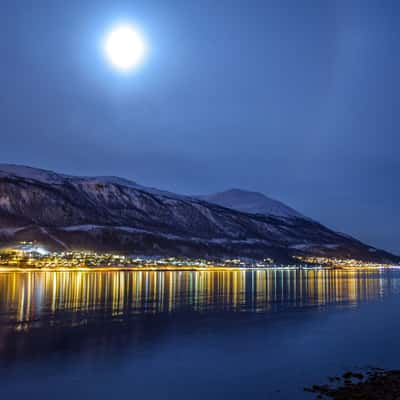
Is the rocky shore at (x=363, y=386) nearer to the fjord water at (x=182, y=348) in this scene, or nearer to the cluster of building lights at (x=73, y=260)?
the fjord water at (x=182, y=348)

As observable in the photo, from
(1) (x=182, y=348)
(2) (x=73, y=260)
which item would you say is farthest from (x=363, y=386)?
(2) (x=73, y=260)

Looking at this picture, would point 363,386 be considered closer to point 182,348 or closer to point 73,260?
point 182,348

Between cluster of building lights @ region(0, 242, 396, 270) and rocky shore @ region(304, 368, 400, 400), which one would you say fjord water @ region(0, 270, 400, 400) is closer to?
rocky shore @ region(304, 368, 400, 400)

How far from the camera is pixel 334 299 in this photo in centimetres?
5325

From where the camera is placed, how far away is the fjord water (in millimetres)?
17719

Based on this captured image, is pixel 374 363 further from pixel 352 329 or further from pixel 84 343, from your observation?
pixel 84 343

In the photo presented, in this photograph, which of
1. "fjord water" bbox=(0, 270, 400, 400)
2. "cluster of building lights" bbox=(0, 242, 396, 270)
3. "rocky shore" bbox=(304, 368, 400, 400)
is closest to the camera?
"rocky shore" bbox=(304, 368, 400, 400)

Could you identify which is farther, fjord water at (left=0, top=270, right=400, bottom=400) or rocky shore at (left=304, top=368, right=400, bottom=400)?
fjord water at (left=0, top=270, right=400, bottom=400)

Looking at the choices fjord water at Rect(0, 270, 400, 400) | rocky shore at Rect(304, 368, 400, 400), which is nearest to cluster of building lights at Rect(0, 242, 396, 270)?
fjord water at Rect(0, 270, 400, 400)

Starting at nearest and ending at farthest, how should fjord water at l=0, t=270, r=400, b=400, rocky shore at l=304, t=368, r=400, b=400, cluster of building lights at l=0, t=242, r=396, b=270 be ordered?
1. rocky shore at l=304, t=368, r=400, b=400
2. fjord water at l=0, t=270, r=400, b=400
3. cluster of building lights at l=0, t=242, r=396, b=270

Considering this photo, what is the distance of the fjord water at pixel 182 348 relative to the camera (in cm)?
1772

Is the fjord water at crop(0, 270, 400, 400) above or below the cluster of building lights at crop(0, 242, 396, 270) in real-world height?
below

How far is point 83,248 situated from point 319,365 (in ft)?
596

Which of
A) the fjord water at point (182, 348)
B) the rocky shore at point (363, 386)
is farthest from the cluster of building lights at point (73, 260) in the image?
the rocky shore at point (363, 386)
